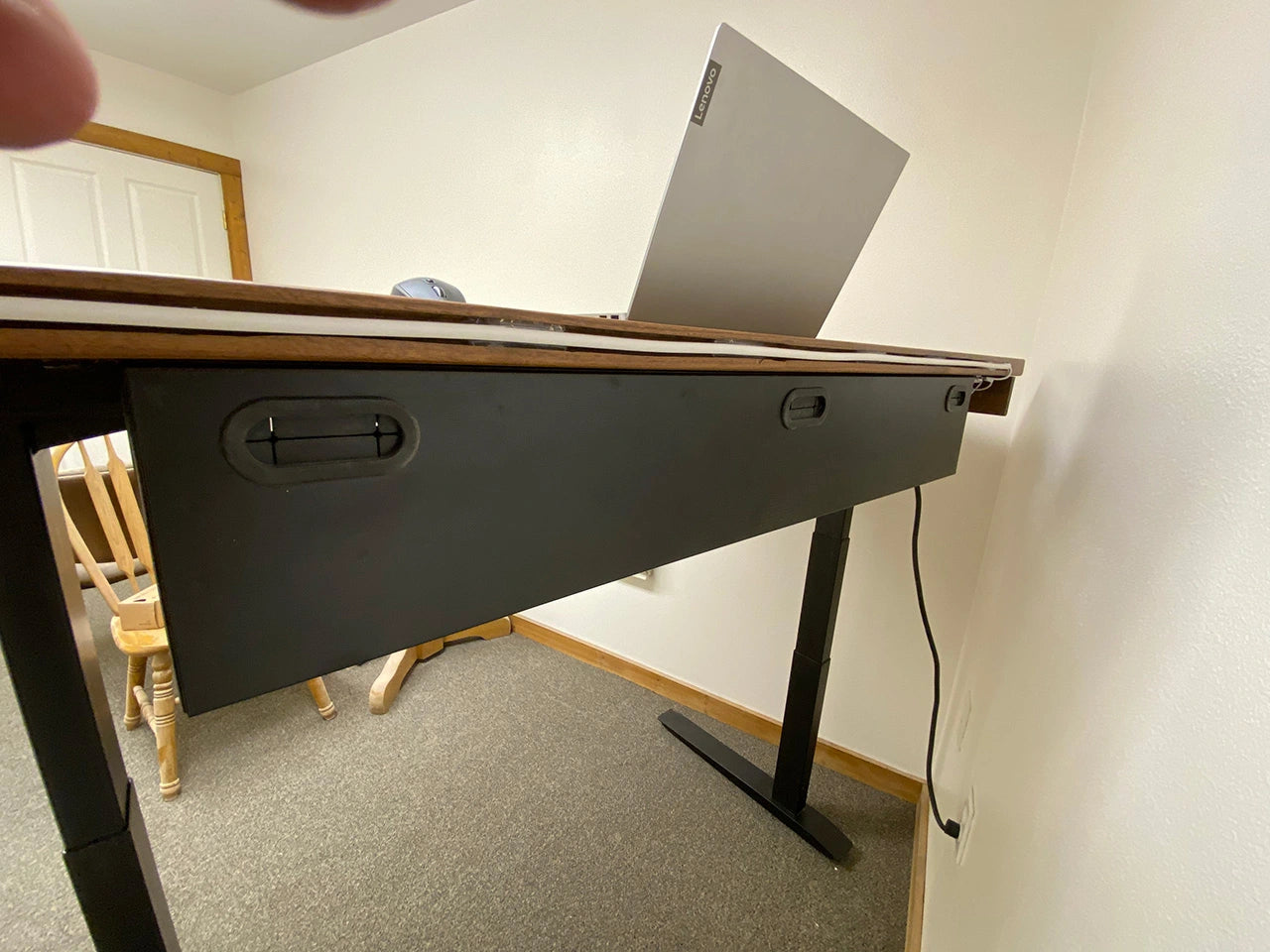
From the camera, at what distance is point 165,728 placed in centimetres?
120

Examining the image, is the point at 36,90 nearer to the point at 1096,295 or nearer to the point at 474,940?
the point at 1096,295

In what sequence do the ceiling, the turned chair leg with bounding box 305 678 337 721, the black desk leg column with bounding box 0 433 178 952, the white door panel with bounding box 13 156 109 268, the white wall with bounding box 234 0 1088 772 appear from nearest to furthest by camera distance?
the black desk leg column with bounding box 0 433 178 952, the white wall with bounding box 234 0 1088 772, the turned chair leg with bounding box 305 678 337 721, the ceiling, the white door panel with bounding box 13 156 109 268

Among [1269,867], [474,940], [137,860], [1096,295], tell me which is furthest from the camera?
[474,940]

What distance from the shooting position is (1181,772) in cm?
26

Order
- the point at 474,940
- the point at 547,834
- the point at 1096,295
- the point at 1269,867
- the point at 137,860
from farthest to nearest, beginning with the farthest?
the point at 547,834 < the point at 474,940 < the point at 1096,295 < the point at 137,860 < the point at 1269,867

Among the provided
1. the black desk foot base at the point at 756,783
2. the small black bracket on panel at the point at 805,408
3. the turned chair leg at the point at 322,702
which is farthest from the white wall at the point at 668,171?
the small black bracket on panel at the point at 805,408

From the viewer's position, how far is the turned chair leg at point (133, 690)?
1.31m

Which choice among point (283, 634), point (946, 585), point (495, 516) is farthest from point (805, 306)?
point (946, 585)

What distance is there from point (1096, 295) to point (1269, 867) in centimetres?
67

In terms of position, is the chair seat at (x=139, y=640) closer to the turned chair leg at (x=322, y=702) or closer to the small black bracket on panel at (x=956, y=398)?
the turned chair leg at (x=322, y=702)

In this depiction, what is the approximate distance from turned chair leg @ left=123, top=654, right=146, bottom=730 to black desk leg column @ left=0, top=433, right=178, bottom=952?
4.09 feet

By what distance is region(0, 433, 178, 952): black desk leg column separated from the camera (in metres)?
0.33

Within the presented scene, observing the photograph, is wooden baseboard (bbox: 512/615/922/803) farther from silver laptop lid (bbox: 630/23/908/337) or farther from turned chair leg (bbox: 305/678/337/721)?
silver laptop lid (bbox: 630/23/908/337)

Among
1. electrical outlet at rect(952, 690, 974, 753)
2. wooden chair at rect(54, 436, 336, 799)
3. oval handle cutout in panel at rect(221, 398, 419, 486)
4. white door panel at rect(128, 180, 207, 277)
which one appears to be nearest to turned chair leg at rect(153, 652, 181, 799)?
wooden chair at rect(54, 436, 336, 799)
